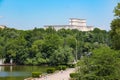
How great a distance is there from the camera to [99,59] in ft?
86.0

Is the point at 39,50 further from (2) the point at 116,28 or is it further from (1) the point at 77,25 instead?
(1) the point at 77,25

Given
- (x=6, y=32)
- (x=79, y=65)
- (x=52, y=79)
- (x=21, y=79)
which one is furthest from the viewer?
(x=6, y=32)

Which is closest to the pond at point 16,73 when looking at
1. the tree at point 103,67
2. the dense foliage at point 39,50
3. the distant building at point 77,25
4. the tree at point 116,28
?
the tree at point 116,28

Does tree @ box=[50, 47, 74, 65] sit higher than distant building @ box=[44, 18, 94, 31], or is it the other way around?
distant building @ box=[44, 18, 94, 31]

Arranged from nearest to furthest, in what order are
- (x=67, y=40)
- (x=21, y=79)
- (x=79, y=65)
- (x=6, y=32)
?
(x=79, y=65), (x=21, y=79), (x=67, y=40), (x=6, y=32)

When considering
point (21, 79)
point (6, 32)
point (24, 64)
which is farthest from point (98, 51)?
point (6, 32)

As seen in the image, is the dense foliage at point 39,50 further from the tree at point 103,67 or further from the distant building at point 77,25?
the distant building at point 77,25

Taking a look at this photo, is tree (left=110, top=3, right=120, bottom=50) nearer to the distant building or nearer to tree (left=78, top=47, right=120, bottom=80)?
tree (left=78, top=47, right=120, bottom=80)

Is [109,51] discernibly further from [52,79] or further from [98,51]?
[52,79]

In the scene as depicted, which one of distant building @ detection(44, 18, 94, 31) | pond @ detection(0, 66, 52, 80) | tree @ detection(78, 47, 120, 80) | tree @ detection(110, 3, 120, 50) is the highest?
distant building @ detection(44, 18, 94, 31)

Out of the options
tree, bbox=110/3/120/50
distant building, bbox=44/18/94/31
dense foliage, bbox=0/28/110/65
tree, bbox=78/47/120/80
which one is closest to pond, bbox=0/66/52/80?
tree, bbox=110/3/120/50

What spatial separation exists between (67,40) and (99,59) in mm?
58002

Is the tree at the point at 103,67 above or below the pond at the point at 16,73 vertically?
above

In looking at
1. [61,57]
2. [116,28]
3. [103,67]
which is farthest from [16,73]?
[103,67]
